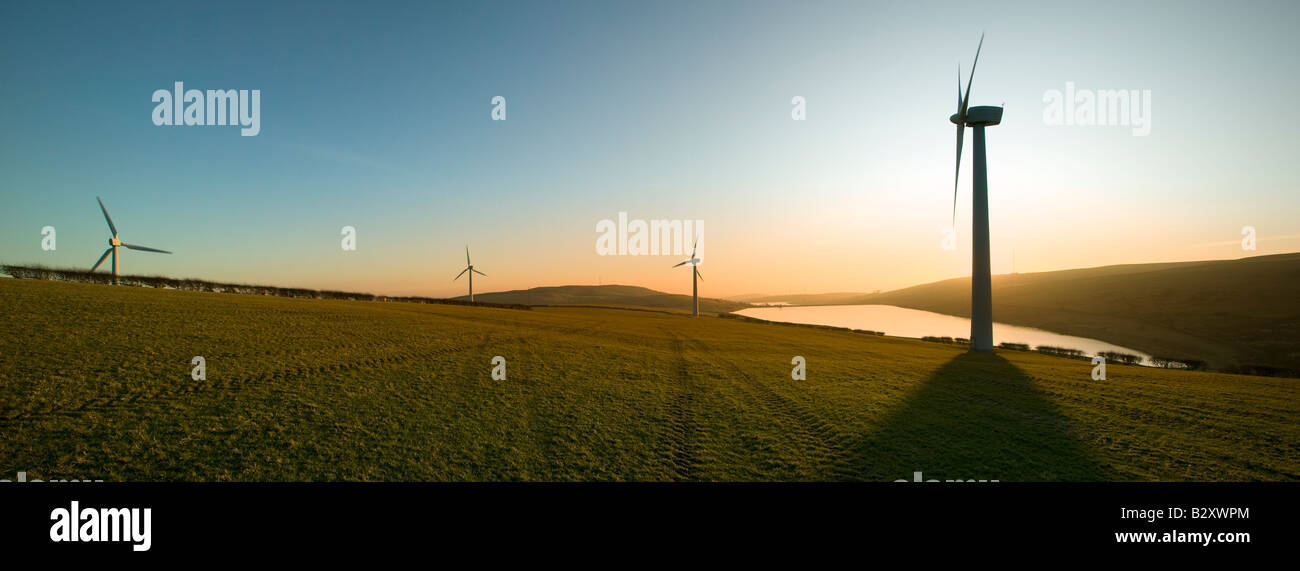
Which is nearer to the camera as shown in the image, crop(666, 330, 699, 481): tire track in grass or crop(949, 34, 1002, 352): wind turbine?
crop(666, 330, 699, 481): tire track in grass

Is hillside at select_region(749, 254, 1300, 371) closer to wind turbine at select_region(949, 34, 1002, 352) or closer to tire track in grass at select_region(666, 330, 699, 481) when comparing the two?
wind turbine at select_region(949, 34, 1002, 352)

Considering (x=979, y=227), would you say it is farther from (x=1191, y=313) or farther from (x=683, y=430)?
(x=1191, y=313)

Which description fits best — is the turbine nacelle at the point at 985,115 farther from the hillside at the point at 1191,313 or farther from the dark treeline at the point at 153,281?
the dark treeline at the point at 153,281

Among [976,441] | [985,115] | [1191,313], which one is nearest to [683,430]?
[976,441]

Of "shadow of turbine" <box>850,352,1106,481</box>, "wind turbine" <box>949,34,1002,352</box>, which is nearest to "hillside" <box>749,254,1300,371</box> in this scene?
"wind turbine" <box>949,34,1002,352</box>
